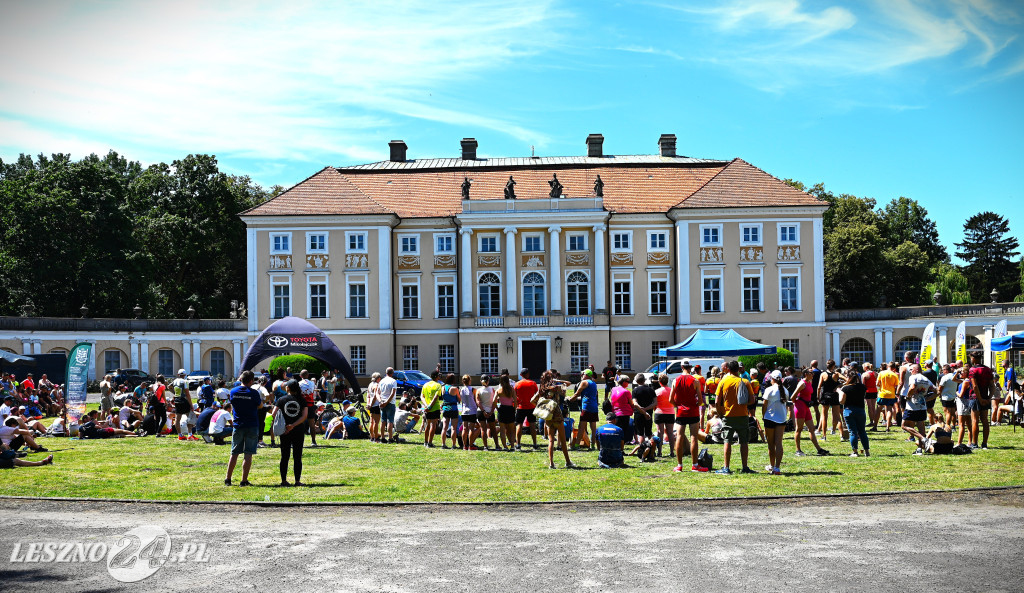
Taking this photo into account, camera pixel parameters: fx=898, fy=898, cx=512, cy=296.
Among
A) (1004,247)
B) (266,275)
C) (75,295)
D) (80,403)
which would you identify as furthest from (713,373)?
(1004,247)

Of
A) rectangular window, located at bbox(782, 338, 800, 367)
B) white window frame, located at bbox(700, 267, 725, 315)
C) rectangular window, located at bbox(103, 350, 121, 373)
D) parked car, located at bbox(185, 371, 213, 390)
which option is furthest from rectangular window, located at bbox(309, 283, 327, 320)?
rectangular window, located at bbox(782, 338, 800, 367)

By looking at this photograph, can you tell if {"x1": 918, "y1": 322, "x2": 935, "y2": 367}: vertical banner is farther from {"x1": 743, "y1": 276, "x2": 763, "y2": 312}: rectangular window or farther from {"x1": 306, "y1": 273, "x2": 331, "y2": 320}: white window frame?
{"x1": 306, "y1": 273, "x2": 331, "y2": 320}: white window frame

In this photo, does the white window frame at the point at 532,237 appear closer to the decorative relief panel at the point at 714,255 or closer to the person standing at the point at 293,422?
the decorative relief panel at the point at 714,255

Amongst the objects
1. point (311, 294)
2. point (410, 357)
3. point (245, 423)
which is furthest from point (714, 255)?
point (245, 423)

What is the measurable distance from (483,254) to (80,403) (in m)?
28.2

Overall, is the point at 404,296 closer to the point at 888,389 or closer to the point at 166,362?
the point at 166,362

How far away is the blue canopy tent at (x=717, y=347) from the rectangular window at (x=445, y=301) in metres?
19.7

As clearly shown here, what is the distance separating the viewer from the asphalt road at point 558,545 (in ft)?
27.7

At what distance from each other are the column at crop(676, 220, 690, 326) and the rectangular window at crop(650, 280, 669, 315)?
3.43 ft

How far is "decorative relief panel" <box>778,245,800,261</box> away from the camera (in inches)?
1905

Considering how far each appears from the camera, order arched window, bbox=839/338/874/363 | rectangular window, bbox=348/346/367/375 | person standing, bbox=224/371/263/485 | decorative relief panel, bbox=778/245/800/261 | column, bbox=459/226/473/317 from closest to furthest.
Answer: person standing, bbox=224/371/263/485 < decorative relief panel, bbox=778/245/800/261 < rectangular window, bbox=348/346/367/375 < column, bbox=459/226/473/317 < arched window, bbox=839/338/874/363

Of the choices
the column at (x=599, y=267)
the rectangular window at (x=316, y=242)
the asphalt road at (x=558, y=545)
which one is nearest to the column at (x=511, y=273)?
the column at (x=599, y=267)

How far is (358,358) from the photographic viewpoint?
49094mm

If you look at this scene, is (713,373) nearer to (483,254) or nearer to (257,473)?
(257,473)
